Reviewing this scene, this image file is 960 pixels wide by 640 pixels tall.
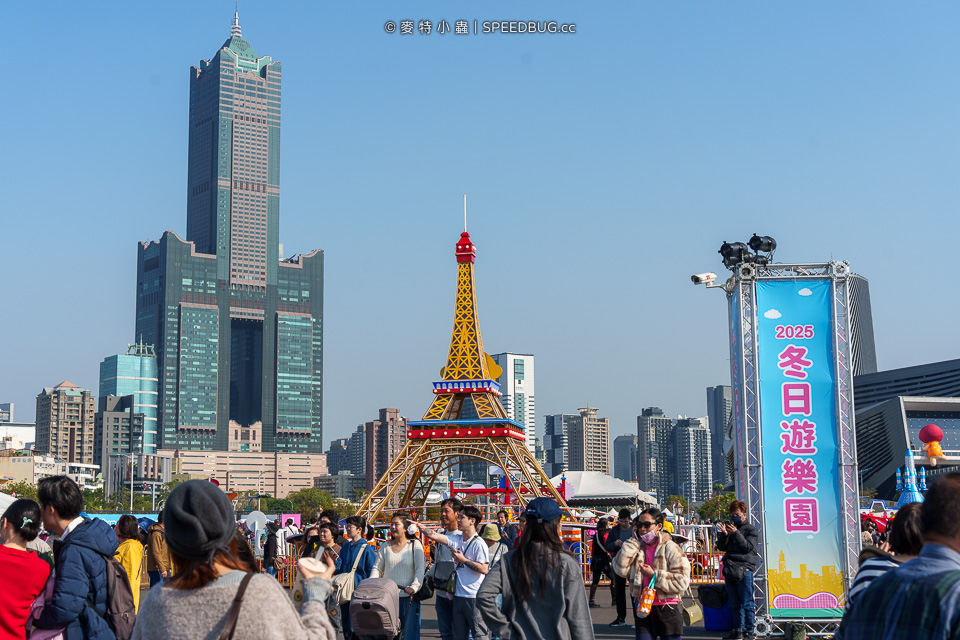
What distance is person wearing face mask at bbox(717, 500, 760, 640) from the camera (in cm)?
1331

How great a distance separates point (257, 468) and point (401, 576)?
181754mm

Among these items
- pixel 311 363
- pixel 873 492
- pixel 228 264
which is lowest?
pixel 873 492

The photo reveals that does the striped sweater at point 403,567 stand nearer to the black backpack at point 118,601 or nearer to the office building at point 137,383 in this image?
the black backpack at point 118,601

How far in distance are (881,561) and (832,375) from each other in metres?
9.05

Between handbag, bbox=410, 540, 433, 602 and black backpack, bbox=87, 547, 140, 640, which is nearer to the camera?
black backpack, bbox=87, 547, 140, 640

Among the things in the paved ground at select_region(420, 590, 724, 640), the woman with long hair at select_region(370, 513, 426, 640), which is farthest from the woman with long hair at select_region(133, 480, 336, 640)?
the paved ground at select_region(420, 590, 724, 640)

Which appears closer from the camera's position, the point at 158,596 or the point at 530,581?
the point at 158,596

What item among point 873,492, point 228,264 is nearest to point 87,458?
point 228,264

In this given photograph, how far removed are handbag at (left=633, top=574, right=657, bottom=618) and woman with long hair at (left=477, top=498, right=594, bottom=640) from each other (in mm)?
3074

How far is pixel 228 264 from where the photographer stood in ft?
631

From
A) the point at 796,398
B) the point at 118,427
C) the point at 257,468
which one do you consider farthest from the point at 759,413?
the point at 257,468

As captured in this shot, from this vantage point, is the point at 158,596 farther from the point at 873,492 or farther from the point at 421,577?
the point at 873,492

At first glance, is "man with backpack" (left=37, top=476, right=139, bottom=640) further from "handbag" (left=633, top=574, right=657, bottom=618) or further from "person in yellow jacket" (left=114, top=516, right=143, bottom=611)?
"handbag" (left=633, top=574, right=657, bottom=618)

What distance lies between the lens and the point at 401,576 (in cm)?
1009
